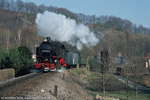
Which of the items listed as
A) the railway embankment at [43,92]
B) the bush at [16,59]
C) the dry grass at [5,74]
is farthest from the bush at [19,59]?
the railway embankment at [43,92]

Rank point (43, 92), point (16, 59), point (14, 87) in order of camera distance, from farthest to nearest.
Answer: point (16, 59) → point (14, 87) → point (43, 92)

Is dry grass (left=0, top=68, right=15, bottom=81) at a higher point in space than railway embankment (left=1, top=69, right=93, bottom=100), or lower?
higher

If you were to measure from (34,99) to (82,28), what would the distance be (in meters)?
35.2

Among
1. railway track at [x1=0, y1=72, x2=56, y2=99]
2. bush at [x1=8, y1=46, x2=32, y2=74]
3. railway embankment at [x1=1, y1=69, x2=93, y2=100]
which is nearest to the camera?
railway embankment at [x1=1, y1=69, x2=93, y2=100]

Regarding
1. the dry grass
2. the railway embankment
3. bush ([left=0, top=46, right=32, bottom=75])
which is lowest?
the railway embankment

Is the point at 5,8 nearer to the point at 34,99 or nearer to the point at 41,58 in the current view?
the point at 41,58

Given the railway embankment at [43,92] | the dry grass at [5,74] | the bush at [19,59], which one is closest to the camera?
the railway embankment at [43,92]

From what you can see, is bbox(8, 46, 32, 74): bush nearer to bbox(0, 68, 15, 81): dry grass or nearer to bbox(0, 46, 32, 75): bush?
bbox(0, 46, 32, 75): bush

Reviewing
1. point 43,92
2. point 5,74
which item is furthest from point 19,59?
point 43,92

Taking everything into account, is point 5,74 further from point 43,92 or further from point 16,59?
point 43,92

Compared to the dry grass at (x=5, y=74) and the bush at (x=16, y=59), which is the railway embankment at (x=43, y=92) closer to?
the dry grass at (x=5, y=74)

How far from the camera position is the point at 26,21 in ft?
312

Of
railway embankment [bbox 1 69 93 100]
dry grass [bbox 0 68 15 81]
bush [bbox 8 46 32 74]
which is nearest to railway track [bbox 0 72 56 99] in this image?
railway embankment [bbox 1 69 93 100]

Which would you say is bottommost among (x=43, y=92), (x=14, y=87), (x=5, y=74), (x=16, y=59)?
(x=43, y=92)
